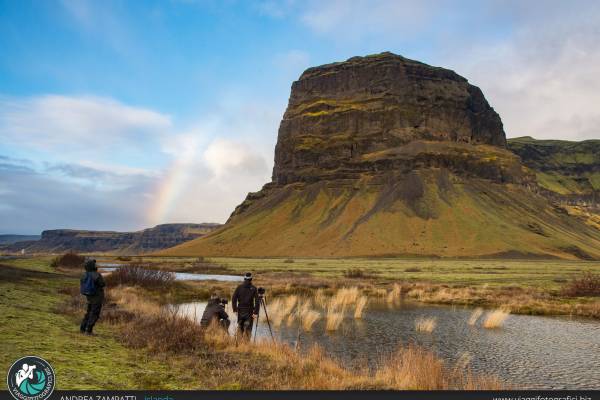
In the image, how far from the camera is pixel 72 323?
→ 55.4 ft

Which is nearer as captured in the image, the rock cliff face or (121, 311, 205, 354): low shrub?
(121, 311, 205, 354): low shrub

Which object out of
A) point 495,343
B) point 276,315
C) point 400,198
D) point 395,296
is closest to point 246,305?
point 276,315

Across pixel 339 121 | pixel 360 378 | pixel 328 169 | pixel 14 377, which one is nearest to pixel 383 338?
pixel 360 378

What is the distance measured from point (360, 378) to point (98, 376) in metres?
6.04

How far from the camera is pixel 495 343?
2012cm

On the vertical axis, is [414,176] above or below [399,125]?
below

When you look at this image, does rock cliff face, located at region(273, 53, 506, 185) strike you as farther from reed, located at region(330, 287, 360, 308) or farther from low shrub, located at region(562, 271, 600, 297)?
reed, located at region(330, 287, 360, 308)

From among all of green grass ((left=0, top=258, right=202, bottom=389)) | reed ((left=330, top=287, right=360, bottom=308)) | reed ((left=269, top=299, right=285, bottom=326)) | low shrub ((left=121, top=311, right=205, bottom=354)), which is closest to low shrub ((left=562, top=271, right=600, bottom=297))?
reed ((left=330, top=287, right=360, bottom=308))

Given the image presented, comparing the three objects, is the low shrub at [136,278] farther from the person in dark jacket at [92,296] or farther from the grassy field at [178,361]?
the person in dark jacket at [92,296]

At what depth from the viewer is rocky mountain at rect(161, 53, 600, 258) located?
134625mm

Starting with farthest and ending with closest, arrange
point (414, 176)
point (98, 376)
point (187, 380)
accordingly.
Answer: point (414, 176) → point (187, 380) → point (98, 376)

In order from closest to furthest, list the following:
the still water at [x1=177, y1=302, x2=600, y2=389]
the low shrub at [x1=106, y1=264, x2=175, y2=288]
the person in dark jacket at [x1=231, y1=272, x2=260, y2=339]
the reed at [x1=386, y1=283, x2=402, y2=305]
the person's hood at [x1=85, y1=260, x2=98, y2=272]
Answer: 1. the person's hood at [x1=85, y1=260, x2=98, y2=272]
2. the still water at [x1=177, y1=302, x2=600, y2=389]
3. the person in dark jacket at [x1=231, y1=272, x2=260, y2=339]
4. the reed at [x1=386, y1=283, x2=402, y2=305]
5. the low shrub at [x1=106, y1=264, x2=175, y2=288]

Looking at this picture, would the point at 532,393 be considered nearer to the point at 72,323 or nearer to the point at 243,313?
the point at 243,313

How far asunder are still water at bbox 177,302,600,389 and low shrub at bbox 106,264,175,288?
13381 millimetres
